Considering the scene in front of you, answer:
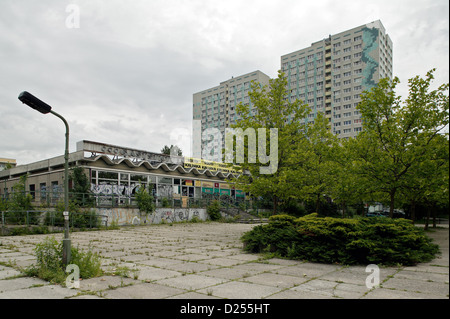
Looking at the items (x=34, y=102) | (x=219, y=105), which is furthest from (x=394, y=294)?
(x=219, y=105)

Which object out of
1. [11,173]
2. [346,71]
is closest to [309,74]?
[346,71]

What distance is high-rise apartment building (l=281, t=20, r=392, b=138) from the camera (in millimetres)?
91312

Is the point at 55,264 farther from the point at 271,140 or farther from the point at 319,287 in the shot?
the point at 271,140

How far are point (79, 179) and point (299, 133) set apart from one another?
1824cm

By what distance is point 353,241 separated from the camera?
798 cm

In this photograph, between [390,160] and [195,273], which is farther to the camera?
[390,160]

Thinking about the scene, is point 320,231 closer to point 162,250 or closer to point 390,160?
point 390,160

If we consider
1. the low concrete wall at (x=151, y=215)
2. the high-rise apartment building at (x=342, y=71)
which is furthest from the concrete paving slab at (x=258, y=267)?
the high-rise apartment building at (x=342, y=71)

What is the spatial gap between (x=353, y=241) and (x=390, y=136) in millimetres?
5430

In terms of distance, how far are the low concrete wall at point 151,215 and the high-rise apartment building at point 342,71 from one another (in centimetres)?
6682

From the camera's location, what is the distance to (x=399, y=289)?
5664 mm

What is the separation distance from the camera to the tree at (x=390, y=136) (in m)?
10.9

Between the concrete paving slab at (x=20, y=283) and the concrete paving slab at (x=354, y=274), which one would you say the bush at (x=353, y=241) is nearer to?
the concrete paving slab at (x=354, y=274)
